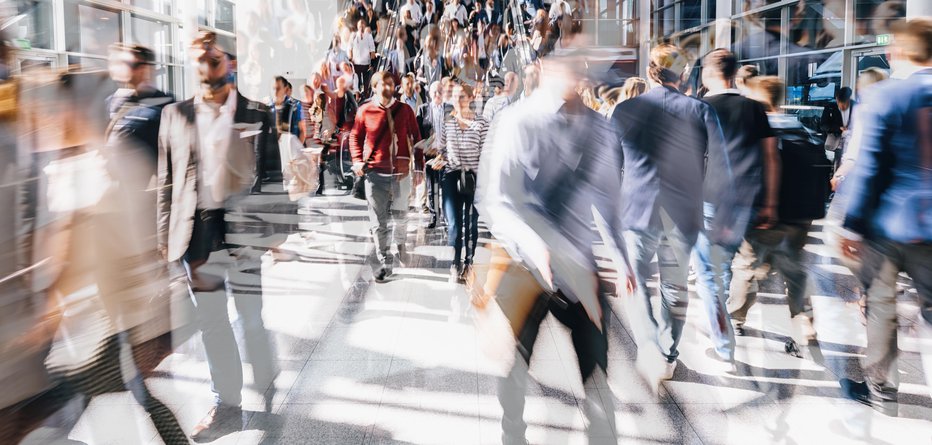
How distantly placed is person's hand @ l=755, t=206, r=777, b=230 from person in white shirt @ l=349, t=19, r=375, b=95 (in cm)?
856

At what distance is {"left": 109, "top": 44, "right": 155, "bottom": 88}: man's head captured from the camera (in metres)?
3.18

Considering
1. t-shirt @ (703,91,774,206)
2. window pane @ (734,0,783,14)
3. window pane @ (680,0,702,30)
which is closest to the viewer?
t-shirt @ (703,91,774,206)

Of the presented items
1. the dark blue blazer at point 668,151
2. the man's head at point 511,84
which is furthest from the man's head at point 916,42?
the man's head at point 511,84

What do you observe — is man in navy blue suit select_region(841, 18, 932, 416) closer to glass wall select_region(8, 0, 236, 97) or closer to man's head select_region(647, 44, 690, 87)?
man's head select_region(647, 44, 690, 87)

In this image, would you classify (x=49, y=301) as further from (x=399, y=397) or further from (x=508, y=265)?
(x=399, y=397)

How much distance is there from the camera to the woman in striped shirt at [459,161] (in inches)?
243

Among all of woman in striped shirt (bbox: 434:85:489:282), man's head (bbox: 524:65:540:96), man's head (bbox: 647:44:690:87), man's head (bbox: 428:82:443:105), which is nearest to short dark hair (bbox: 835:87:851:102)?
man's head (bbox: 524:65:540:96)

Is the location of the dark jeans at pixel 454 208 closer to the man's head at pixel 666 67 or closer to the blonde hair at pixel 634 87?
the blonde hair at pixel 634 87

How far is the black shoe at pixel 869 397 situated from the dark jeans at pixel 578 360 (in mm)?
1426

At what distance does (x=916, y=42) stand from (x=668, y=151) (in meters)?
1.13

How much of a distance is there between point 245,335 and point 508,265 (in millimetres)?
1577

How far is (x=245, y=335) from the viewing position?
362 cm

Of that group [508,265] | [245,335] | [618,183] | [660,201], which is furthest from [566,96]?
[245,335]

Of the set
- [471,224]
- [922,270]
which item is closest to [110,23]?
[471,224]
